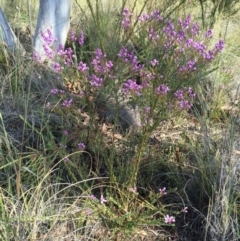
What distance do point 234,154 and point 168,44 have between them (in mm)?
711

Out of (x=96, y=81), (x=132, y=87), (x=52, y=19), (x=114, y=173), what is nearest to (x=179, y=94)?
(x=132, y=87)

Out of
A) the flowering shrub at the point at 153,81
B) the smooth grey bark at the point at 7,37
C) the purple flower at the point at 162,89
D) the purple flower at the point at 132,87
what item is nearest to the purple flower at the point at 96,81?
the flowering shrub at the point at 153,81

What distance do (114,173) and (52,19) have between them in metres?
1.80

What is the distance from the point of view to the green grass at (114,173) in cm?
226

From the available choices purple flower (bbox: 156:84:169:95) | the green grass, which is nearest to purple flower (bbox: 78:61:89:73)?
the green grass

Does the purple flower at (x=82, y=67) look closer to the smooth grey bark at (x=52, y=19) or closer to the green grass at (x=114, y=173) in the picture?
the green grass at (x=114, y=173)

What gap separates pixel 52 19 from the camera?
3.90m

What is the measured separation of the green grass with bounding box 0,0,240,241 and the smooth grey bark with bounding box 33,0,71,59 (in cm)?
64

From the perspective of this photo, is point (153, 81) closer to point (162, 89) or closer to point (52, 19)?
point (162, 89)

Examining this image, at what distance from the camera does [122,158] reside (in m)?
2.68

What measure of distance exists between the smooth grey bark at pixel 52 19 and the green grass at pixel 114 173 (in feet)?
2.10

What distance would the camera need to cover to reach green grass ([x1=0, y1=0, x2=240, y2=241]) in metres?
2.26

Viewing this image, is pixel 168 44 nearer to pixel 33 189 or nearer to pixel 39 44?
pixel 33 189

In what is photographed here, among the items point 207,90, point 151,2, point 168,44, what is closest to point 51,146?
point 168,44
